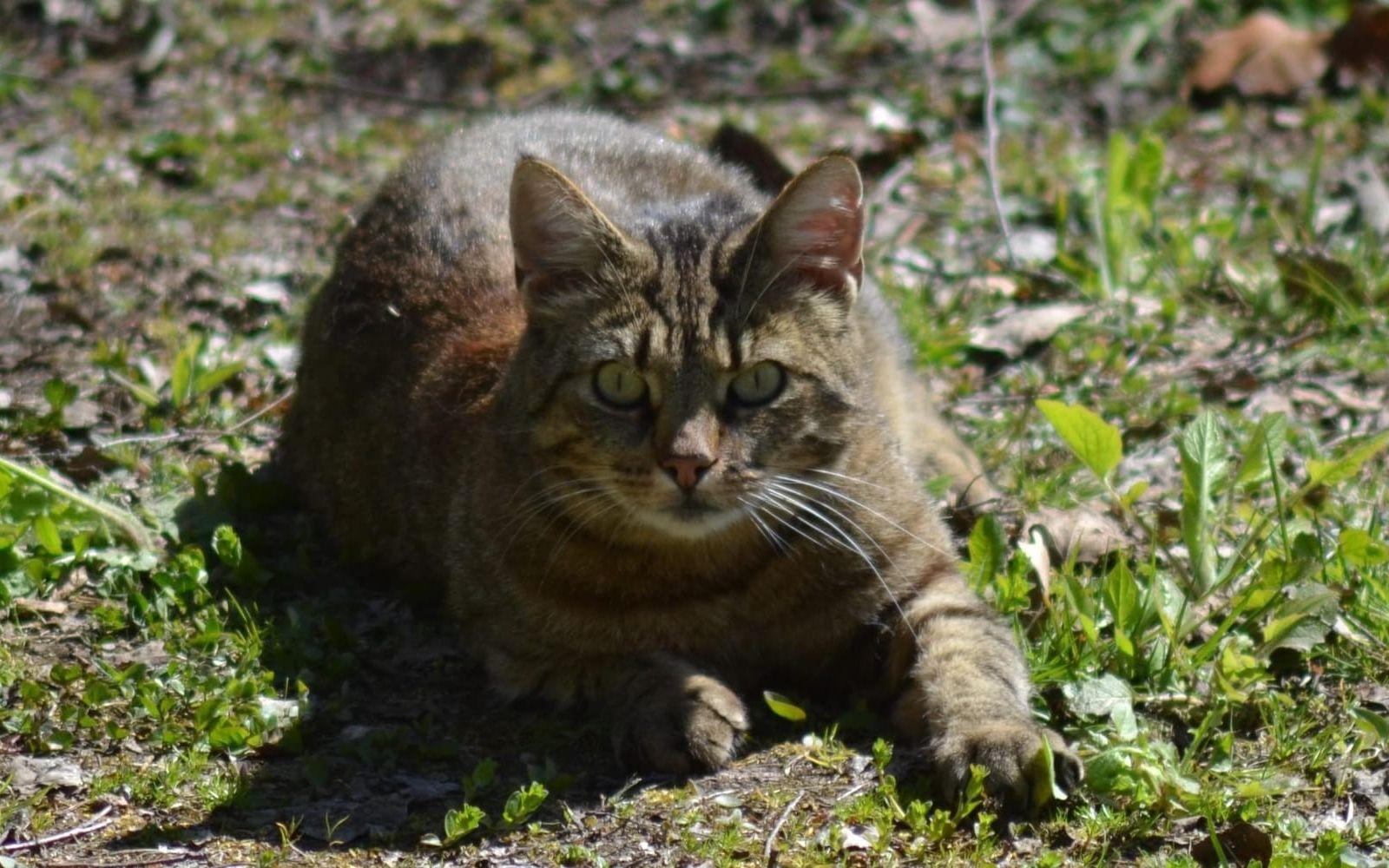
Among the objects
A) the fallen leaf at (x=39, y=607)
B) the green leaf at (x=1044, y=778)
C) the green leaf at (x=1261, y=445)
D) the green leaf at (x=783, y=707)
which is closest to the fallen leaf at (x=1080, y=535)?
the green leaf at (x=1261, y=445)

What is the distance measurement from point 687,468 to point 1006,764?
0.92m

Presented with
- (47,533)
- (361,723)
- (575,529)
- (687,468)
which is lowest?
(361,723)

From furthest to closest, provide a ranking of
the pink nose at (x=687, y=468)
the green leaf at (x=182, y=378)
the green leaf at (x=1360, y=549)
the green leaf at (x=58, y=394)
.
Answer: the green leaf at (x=182, y=378) → the green leaf at (x=58, y=394) → the green leaf at (x=1360, y=549) → the pink nose at (x=687, y=468)

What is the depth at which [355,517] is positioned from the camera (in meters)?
4.81

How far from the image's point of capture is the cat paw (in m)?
3.63

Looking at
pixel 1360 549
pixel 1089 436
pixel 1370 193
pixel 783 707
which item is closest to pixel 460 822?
pixel 783 707

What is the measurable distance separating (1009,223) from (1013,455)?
1.83 m

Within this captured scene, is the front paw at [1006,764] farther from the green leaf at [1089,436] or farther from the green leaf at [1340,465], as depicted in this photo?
the green leaf at [1340,465]

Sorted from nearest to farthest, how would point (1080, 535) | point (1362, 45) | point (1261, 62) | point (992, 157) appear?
point (1080, 535)
point (992, 157)
point (1362, 45)
point (1261, 62)

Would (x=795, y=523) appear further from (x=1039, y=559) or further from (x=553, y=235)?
(x=553, y=235)

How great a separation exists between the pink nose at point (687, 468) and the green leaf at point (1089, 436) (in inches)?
40.6

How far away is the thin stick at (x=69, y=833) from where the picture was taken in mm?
3375

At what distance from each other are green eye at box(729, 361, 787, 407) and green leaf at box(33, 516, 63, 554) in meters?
1.88

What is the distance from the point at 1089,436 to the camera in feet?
13.7
